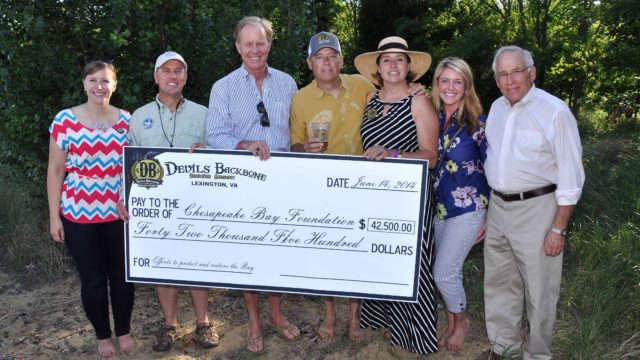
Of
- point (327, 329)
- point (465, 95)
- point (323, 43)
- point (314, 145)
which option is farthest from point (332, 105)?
point (327, 329)

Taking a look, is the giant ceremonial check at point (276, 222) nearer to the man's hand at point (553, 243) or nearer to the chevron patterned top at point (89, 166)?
the chevron patterned top at point (89, 166)

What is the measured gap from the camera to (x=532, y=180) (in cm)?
348

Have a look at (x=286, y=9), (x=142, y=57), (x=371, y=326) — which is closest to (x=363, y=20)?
(x=286, y=9)

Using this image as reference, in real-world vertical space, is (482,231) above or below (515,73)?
below

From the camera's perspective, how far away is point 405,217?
3688 millimetres

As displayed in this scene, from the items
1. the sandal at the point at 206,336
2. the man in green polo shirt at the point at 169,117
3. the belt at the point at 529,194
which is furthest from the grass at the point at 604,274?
the man in green polo shirt at the point at 169,117

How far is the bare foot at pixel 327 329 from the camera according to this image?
453cm

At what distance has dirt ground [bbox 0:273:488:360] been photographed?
14.3ft

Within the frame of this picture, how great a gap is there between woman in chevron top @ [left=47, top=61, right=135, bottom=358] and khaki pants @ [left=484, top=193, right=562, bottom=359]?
2.70 metres

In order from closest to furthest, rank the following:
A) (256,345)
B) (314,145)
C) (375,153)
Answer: (375,153)
(314,145)
(256,345)

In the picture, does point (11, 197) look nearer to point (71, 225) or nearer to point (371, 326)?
point (71, 225)

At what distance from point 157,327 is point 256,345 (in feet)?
3.37

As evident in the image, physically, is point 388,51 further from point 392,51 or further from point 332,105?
point 332,105

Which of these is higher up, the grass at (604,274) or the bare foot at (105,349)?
the grass at (604,274)
